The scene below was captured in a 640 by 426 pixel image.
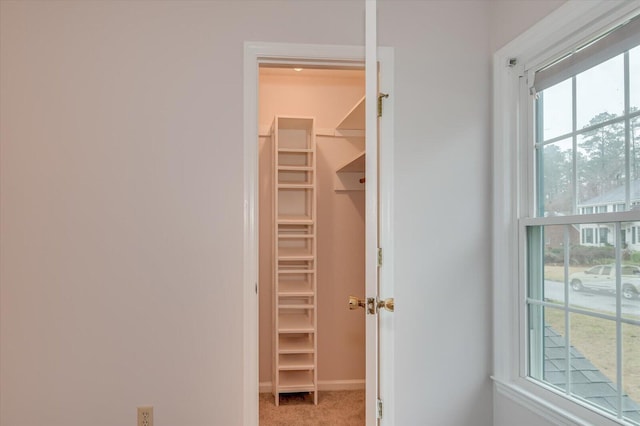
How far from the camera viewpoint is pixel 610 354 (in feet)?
6.70

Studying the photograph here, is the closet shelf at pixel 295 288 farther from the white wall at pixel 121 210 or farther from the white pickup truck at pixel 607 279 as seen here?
the white pickup truck at pixel 607 279

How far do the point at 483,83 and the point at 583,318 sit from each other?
1304 millimetres

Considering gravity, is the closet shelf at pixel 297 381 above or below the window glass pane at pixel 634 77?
below

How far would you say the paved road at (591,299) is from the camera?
1.95 m

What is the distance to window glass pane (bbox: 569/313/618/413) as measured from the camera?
80.2 inches

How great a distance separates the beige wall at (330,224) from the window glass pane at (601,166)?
2.20m

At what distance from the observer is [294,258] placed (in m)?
3.99

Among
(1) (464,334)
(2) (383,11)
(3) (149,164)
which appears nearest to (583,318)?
(1) (464,334)

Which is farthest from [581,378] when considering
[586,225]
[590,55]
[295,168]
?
[295,168]

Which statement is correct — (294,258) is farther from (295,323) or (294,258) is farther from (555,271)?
(555,271)

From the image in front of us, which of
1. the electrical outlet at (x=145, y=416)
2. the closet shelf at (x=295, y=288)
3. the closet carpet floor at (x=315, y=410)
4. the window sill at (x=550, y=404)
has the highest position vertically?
the closet shelf at (x=295, y=288)

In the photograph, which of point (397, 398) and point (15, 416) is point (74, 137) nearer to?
point (15, 416)

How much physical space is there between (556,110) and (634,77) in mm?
469

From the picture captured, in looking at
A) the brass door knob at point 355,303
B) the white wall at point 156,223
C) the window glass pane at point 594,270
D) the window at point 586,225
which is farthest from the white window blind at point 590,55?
the brass door knob at point 355,303
